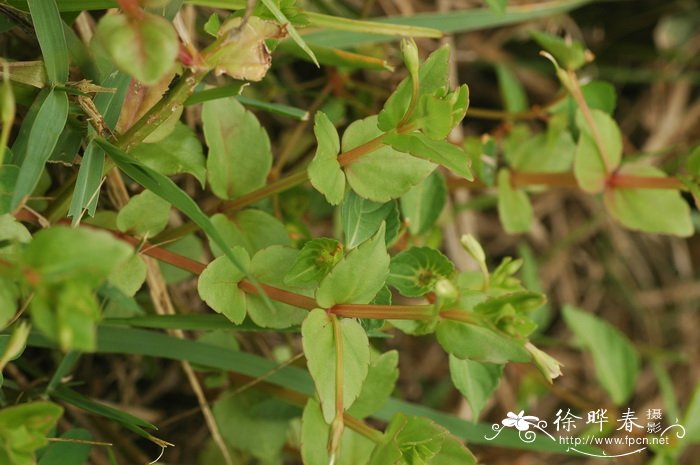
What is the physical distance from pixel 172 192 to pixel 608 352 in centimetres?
88

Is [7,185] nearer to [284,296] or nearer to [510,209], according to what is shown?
[284,296]

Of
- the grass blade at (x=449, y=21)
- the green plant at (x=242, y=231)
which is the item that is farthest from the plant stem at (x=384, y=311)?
the grass blade at (x=449, y=21)

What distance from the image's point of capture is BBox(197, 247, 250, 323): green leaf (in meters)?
0.62

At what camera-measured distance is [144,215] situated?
2.26ft

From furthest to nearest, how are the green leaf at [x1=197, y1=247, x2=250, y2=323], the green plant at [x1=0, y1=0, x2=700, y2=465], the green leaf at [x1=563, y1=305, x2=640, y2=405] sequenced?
1. the green leaf at [x1=563, y1=305, x2=640, y2=405]
2. the green leaf at [x1=197, y1=247, x2=250, y2=323]
3. the green plant at [x1=0, y1=0, x2=700, y2=465]

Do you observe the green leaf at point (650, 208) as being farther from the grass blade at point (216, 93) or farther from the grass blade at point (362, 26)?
the grass blade at point (216, 93)

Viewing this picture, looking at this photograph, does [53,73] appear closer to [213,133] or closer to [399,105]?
[213,133]

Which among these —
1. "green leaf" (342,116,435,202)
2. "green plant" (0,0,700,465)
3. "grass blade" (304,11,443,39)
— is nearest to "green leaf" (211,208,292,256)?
"green plant" (0,0,700,465)

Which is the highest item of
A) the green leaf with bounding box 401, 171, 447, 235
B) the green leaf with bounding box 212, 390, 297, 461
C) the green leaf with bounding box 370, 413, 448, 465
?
the green leaf with bounding box 401, 171, 447, 235

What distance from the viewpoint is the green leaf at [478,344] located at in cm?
58

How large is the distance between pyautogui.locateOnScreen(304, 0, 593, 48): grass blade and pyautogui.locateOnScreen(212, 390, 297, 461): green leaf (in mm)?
424

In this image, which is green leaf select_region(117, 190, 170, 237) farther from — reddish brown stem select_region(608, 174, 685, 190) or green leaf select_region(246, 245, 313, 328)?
reddish brown stem select_region(608, 174, 685, 190)

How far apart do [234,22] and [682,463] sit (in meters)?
1.34

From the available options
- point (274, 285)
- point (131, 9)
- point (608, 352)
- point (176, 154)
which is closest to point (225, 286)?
point (274, 285)
